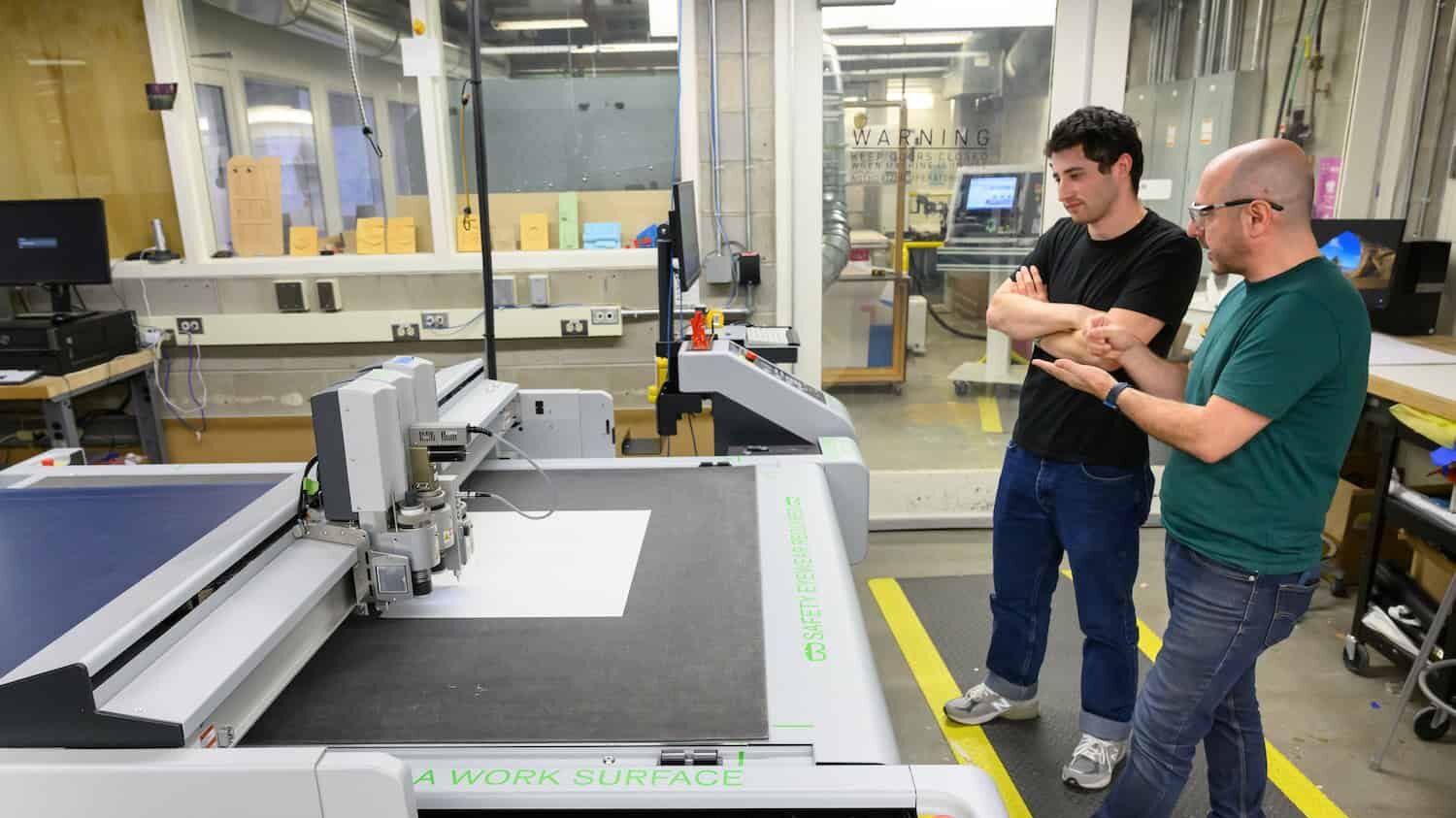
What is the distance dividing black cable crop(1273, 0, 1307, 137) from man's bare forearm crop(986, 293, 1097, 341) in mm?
2497

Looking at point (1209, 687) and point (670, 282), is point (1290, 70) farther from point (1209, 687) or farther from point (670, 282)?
point (1209, 687)

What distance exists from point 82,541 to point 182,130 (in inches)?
113

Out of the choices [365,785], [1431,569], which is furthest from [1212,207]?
[1431,569]

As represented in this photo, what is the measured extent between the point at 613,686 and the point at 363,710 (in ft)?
1.05

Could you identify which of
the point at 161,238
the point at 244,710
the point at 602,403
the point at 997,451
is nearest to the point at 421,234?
the point at 161,238

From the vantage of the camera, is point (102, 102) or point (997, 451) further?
point (997, 451)

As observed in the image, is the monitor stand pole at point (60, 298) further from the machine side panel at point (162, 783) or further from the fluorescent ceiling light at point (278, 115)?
the machine side panel at point (162, 783)

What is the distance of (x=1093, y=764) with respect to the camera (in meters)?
2.22

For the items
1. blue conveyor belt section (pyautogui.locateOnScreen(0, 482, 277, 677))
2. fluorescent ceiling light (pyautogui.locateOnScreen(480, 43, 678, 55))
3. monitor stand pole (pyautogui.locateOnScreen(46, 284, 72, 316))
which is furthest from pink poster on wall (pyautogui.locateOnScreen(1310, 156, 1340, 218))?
monitor stand pole (pyautogui.locateOnScreen(46, 284, 72, 316))

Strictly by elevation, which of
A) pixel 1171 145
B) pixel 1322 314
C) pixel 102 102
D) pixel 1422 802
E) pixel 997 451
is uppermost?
pixel 102 102

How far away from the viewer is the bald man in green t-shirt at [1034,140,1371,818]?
147 cm

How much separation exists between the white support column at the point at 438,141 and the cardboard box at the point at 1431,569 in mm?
3593

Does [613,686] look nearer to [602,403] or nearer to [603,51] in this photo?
[602,403]

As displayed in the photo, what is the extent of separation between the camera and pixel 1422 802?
2178mm
